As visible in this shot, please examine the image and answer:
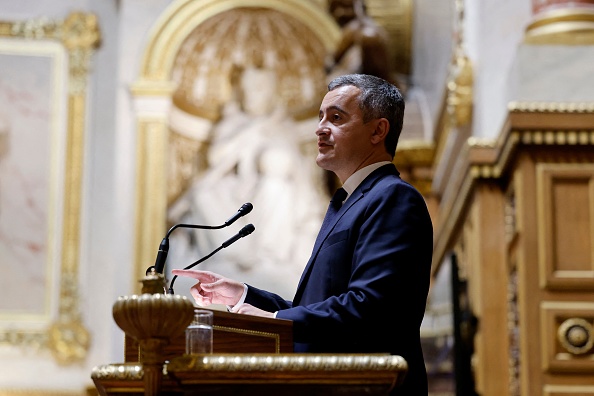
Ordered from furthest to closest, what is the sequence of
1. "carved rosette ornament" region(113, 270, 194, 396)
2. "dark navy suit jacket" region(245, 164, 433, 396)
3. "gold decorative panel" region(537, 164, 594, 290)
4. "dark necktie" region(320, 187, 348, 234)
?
"gold decorative panel" region(537, 164, 594, 290)
"dark necktie" region(320, 187, 348, 234)
"dark navy suit jacket" region(245, 164, 433, 396)
"carved rosette ornament" region(113, 270, 194, 396)

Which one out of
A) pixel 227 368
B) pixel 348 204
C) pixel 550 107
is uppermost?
pixel 550 107

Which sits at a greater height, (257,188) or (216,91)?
(216,91)

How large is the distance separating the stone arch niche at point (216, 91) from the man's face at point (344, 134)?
8751mm

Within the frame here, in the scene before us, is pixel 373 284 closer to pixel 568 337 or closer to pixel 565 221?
pixel 568 337

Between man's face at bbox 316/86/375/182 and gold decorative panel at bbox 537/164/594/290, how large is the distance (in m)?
2.44

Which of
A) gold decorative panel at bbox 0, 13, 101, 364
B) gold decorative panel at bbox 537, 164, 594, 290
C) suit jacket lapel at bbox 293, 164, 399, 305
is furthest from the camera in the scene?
gold decorative panel at bbox 0, 13, 101, 364

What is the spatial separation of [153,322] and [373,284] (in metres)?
0.62

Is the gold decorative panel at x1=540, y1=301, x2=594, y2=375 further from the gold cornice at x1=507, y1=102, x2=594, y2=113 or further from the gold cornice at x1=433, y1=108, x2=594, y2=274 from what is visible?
the gold cornice at x1=507, y1=102, x2=594, y2=113

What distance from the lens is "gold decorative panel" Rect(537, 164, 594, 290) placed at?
5727 mm

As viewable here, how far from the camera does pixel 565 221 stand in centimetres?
578

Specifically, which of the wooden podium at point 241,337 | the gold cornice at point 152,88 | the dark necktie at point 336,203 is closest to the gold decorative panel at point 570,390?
the dark necktie at point 336,203

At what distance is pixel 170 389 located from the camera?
287 cm

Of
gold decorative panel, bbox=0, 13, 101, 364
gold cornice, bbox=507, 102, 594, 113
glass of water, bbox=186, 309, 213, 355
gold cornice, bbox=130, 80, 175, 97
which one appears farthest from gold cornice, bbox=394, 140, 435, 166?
glass of water, bbox=186, 309, 213, 355

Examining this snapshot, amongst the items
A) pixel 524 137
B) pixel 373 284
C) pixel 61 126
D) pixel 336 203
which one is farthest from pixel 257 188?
pixel 373 284
